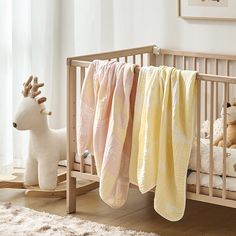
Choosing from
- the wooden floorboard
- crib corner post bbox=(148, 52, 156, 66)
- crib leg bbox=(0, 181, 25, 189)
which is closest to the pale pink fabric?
the wooden floorboard

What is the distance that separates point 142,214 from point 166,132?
1.97 ft

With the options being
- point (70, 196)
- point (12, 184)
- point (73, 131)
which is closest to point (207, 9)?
point (73, 131)

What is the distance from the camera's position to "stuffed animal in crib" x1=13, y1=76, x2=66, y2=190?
13.1 ft

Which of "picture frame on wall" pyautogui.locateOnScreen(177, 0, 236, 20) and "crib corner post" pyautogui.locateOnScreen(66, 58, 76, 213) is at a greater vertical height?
"picture frame on wall" pyautogui.locateOnScreen(177, 0, 236, 20)

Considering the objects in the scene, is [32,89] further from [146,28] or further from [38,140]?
[146,28]

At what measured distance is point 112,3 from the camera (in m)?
4.48

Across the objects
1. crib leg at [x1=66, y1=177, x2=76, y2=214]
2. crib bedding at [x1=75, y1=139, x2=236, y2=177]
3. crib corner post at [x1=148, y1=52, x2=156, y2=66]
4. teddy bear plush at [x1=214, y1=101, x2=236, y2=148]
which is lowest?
crib leg at [x1=66, y1=177, x2=76, y2=214]

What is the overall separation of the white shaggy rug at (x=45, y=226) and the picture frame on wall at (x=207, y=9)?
1.27 m

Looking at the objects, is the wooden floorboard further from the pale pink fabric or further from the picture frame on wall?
the picture frame on wall

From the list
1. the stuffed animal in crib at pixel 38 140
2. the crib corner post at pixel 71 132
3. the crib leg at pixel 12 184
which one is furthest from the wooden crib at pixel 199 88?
the crib leg at pixel 12 184

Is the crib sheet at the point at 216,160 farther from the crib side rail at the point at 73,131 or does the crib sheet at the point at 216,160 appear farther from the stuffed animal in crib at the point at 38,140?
the stuffed animal in crib at the point at 38,140

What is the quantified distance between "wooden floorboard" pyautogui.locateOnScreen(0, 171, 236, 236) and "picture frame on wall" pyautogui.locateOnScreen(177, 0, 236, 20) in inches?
38.9

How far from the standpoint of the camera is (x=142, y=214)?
3783 mm

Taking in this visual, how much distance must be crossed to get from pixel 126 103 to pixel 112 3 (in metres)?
1.18
